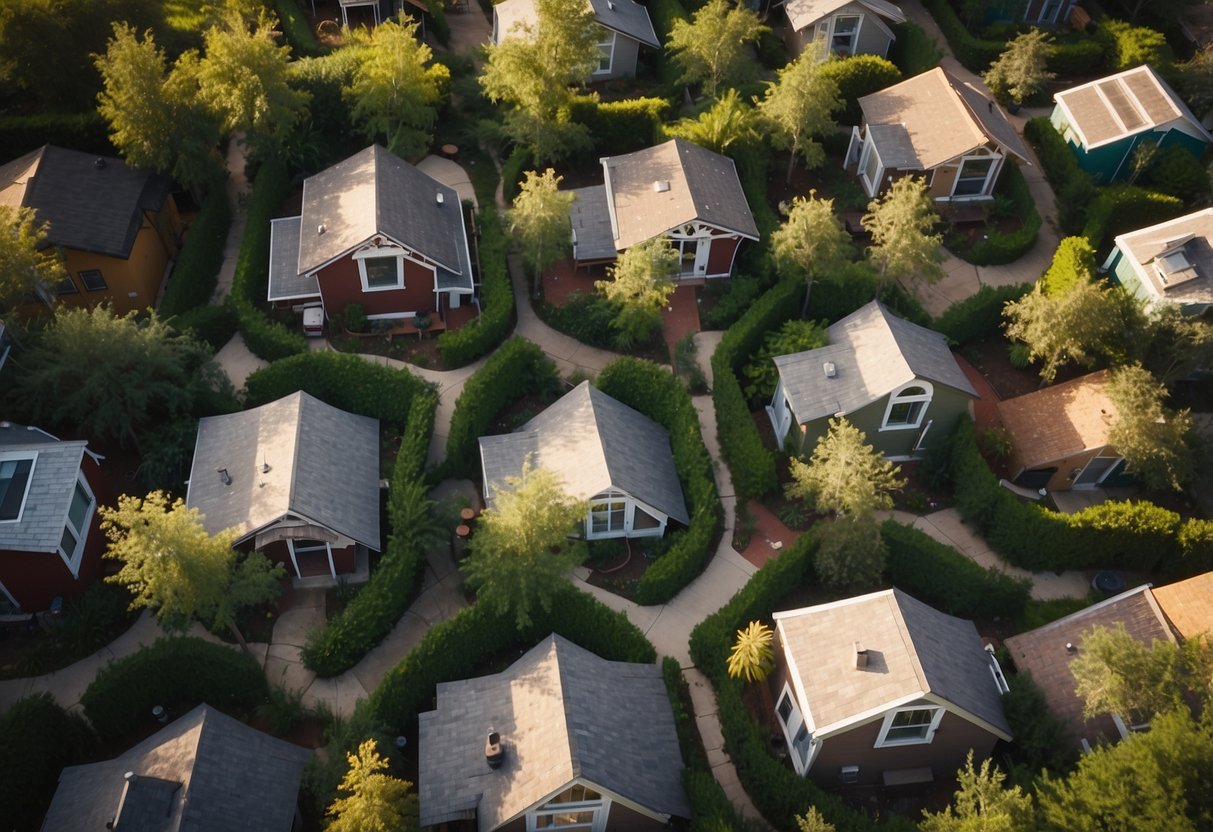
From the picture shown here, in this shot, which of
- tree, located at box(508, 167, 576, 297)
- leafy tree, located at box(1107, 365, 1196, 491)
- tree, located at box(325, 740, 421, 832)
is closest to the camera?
tree, located at box(325, 740, 421, 832)

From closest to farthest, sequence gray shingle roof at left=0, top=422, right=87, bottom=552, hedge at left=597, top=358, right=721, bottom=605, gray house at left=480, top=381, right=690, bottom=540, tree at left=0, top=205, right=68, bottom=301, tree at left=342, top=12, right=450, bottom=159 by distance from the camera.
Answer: gray shingle roof at left=0, top=422, right=87, bottom=552
hedge at left=597, top=358, right=721, bottom=605
gray house at left=480, top=381, right=690, bottom=540
tree at left=0, top=205, right=68, bottom=301
tree at left=342, top=12, right=450, bottom=159

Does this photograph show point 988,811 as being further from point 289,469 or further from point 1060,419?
point 289,469

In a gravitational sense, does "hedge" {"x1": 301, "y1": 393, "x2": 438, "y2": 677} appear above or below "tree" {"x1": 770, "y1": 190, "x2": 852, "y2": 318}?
below

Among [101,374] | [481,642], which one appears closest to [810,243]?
[481,642]

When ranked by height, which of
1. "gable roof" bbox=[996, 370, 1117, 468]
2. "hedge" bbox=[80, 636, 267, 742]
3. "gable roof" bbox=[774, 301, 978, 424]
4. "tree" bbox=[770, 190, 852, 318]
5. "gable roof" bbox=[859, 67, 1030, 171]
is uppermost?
"gable roof" bbox=[859, 67, 1030, 171]

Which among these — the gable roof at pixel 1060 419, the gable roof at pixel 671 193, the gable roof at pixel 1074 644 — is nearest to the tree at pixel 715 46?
the gable roof at pixel 671 193

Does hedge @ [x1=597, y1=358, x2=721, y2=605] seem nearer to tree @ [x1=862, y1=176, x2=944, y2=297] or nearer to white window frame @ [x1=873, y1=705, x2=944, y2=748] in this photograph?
white window frame @ [x1=873, y1=705, x2=944, y2=748]

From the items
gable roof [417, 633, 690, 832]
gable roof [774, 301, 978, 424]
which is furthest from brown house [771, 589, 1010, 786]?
gable roof [774, 301, 978, 424]

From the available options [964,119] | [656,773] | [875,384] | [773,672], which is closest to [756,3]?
[964,119]
